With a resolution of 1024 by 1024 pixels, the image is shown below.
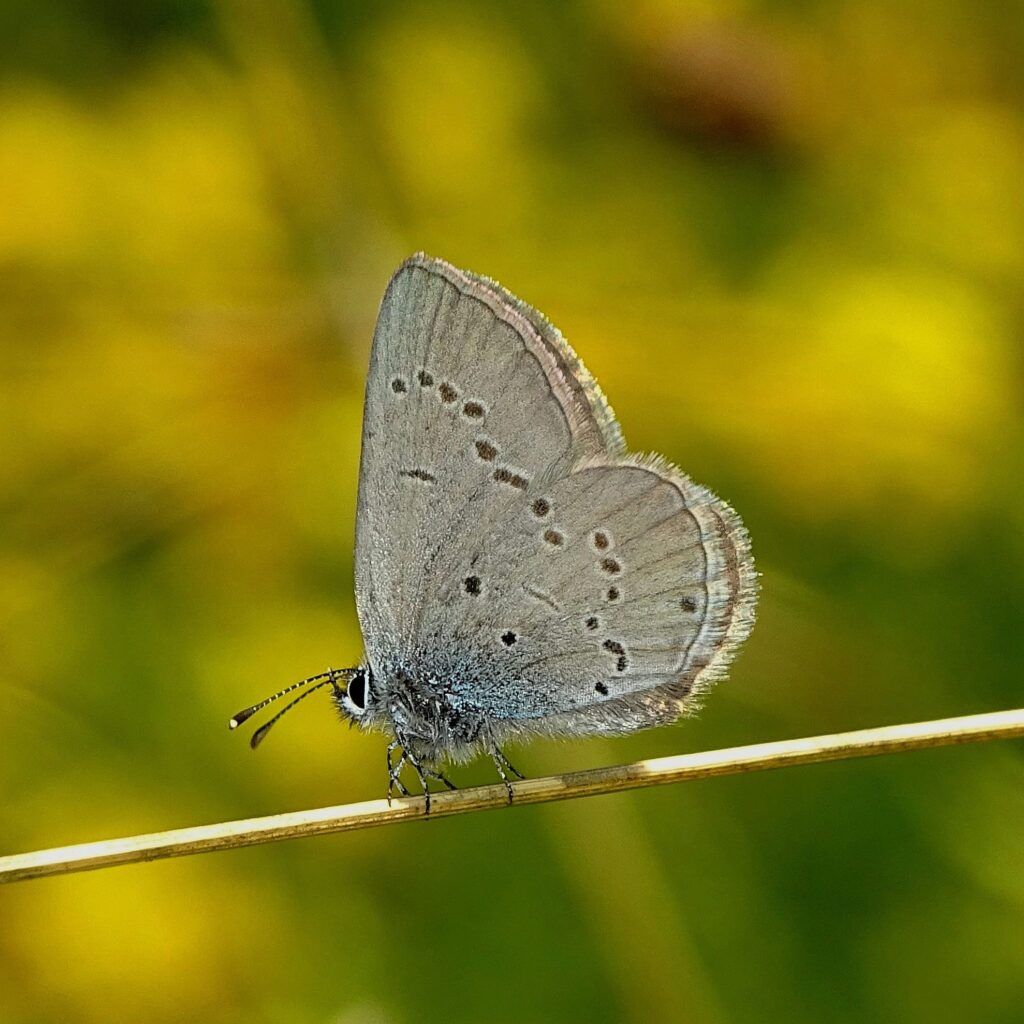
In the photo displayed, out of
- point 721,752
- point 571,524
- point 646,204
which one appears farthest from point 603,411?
point 646,204

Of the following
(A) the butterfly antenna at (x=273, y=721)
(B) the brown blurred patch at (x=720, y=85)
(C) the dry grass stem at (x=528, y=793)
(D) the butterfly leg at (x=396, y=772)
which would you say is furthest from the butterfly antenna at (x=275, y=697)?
(B) the brown blurred patch at (x=720, y=85)

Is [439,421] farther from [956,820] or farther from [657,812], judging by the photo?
[956,820]

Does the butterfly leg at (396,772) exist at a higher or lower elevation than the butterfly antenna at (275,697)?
lower

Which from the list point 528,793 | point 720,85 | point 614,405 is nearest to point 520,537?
point 528,793

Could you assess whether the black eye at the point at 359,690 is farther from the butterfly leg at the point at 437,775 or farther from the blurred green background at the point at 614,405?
the blurred green background at the point at 614,405

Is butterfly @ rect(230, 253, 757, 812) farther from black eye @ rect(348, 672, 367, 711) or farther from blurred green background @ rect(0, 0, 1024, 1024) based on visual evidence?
blurred green background @ rect(0, 0, 1024, 1024)
